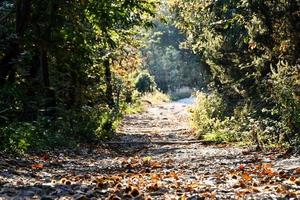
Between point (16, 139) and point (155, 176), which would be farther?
point (16, 139)

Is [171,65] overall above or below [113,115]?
above

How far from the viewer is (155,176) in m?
6.83

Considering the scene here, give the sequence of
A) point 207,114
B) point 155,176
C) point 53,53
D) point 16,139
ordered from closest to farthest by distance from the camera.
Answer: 1. point 155,176
2. point 16,139
3. point 53,53
4. point 207,114

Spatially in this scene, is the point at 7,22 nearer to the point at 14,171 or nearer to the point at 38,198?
the point at 14,171

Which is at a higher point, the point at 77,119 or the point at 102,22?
the point at 102,22

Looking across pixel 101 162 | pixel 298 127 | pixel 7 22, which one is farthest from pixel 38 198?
pixel 7 22

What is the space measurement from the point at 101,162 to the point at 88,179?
3.06 metres

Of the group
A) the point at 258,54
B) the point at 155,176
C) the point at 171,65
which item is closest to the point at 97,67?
the point at 258,54

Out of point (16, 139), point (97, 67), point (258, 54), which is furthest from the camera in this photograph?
point (97, 67)

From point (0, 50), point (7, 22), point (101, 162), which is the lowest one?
Result: point (101, 162)

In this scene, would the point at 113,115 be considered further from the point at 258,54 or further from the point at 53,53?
the point at 53,53

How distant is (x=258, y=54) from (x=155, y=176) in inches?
418

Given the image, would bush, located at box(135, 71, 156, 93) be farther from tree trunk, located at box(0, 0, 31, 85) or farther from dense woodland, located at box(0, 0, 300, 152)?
tree trunk, located at box(0, 0, 31, 85)

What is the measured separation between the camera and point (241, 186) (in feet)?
19.4
